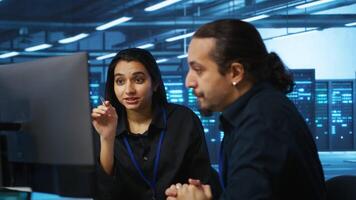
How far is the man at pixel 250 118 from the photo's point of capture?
1.09m

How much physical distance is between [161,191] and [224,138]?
0.59 m

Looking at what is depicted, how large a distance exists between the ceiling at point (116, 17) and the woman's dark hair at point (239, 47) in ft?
10.4

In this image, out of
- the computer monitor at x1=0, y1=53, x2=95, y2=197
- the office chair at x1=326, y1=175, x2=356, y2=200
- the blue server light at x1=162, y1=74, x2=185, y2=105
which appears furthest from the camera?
the blue server light at x1=162, y1=74, x2=185, y2=105

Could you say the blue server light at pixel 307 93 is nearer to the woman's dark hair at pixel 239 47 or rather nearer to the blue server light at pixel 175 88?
the blue server light at pixel 175 88

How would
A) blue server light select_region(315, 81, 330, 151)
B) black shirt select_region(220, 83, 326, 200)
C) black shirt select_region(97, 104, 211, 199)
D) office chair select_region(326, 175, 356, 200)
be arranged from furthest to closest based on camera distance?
blue server light select_region(315, 81, 330, 151)
black shirt select_region(97, 104, 211, 199)
office chair select_region(326, 175, 356, 200)
black shirt select_region(220, 83, 326, 200)

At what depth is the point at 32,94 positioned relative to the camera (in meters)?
1.31

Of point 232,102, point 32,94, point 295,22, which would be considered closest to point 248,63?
point 232,102

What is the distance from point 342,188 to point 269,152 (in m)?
0.53

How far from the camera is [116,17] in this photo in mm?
4484

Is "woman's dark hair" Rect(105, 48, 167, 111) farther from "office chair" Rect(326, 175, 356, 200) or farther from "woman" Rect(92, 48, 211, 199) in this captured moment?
"office chair" Rect(326, 175, 356, 200)

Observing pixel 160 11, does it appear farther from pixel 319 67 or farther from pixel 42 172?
pixel 42 172

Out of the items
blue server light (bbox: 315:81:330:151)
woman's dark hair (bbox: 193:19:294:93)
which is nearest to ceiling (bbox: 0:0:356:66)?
blue server light (bbox: 315:81:330:151)

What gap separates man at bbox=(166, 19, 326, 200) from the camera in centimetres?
109

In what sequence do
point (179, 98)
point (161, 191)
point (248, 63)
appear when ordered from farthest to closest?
1. point (179, 98)
2. point (161, 191)
3. point (248, 63)
